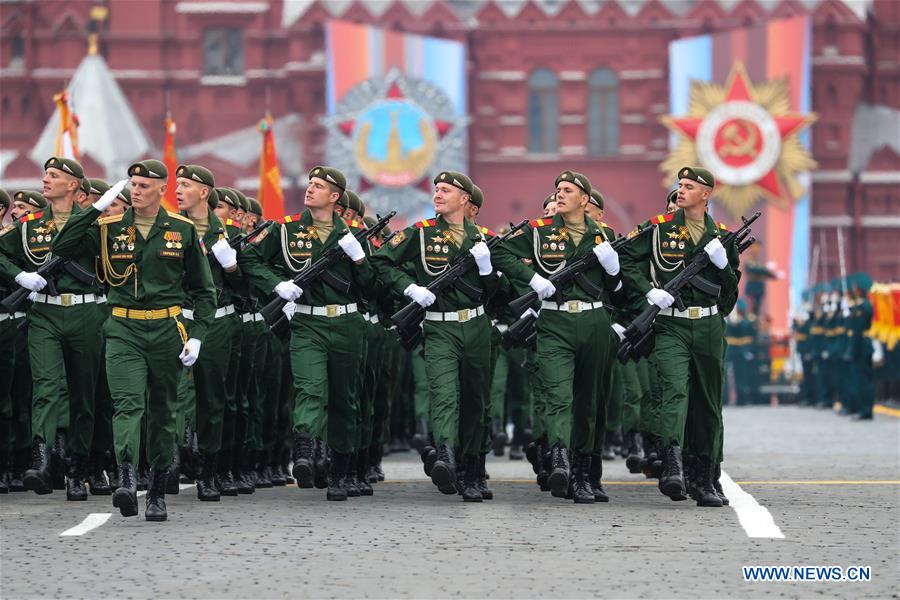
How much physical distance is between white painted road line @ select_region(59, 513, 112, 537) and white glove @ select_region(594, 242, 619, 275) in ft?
11.2

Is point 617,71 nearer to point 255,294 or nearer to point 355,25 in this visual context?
point 355,25

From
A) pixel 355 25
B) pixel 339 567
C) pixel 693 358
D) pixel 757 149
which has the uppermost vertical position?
pixel 355 25

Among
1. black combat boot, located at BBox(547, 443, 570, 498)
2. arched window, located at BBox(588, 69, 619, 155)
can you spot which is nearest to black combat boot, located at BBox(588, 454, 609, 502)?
black combat boot, located at BBox(547, 443, 570, 498)

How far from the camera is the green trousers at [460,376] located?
38.7 feet

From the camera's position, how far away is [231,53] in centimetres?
5253

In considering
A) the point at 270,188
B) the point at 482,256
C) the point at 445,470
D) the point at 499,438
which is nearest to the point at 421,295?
the point at 482,256

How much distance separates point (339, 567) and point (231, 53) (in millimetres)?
45002

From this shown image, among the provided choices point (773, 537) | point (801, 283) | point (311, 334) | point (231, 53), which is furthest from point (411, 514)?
point (231, 53)

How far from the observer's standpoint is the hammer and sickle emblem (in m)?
48.1

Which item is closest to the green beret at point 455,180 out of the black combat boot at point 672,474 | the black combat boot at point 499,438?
the black combat boot at point 672,474

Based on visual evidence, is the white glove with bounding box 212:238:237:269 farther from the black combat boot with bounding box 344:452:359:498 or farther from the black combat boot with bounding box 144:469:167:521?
the black combat boot with bounding box 144:469:167:521

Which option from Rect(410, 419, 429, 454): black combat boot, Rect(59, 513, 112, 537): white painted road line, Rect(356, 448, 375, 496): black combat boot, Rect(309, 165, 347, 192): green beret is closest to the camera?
Rect(59, 513, 112, 537): white painted road line

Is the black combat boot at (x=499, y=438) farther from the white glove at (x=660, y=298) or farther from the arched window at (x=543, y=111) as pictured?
the arched window at (x=543, y=111)

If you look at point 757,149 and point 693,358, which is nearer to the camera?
point 693,358
